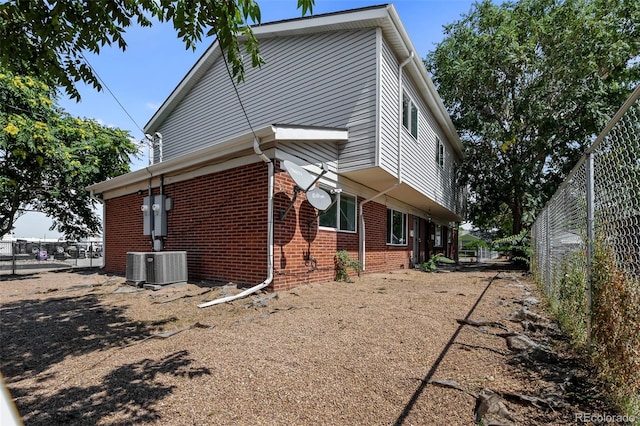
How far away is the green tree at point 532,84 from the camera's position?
45.4 ft

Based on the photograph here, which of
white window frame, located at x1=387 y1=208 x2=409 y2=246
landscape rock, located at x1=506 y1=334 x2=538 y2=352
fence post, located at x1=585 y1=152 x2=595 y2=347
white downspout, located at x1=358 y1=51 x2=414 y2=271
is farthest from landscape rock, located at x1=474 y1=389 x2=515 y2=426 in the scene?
white window frame, located at x1=387 y1=208 x2=409 y2=246

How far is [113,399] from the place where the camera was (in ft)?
8.96

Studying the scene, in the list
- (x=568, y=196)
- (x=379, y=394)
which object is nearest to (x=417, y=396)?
(x=379, y=394)

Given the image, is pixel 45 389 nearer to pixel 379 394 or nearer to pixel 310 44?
pixel 379 394

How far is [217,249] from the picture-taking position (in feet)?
24.9

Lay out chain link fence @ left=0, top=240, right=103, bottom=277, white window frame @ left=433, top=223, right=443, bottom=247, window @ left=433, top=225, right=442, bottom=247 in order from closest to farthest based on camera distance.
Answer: chain link fence @ left=0, top=240, right=103, bottom=277 → white window frame @ left=433, top=223, right=443, bottom=247 → window @ left=433, top=225, right=442, bottom=247

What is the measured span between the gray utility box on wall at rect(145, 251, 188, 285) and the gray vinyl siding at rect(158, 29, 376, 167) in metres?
3.56

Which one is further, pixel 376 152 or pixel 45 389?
pixel 376 152

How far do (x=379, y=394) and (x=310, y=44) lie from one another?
9034 mm

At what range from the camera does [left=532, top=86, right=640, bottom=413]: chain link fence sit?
92.2 inches

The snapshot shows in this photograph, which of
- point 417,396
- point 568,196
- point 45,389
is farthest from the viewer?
point 568,196

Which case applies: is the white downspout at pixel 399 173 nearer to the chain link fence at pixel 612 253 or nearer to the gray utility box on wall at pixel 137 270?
the chain link fence at pixel 612 253

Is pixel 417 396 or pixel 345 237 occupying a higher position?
pixel 345 237

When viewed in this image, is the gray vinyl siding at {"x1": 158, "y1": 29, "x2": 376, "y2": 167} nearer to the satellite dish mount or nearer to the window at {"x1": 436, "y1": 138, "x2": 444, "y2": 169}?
the satellite dish mount
